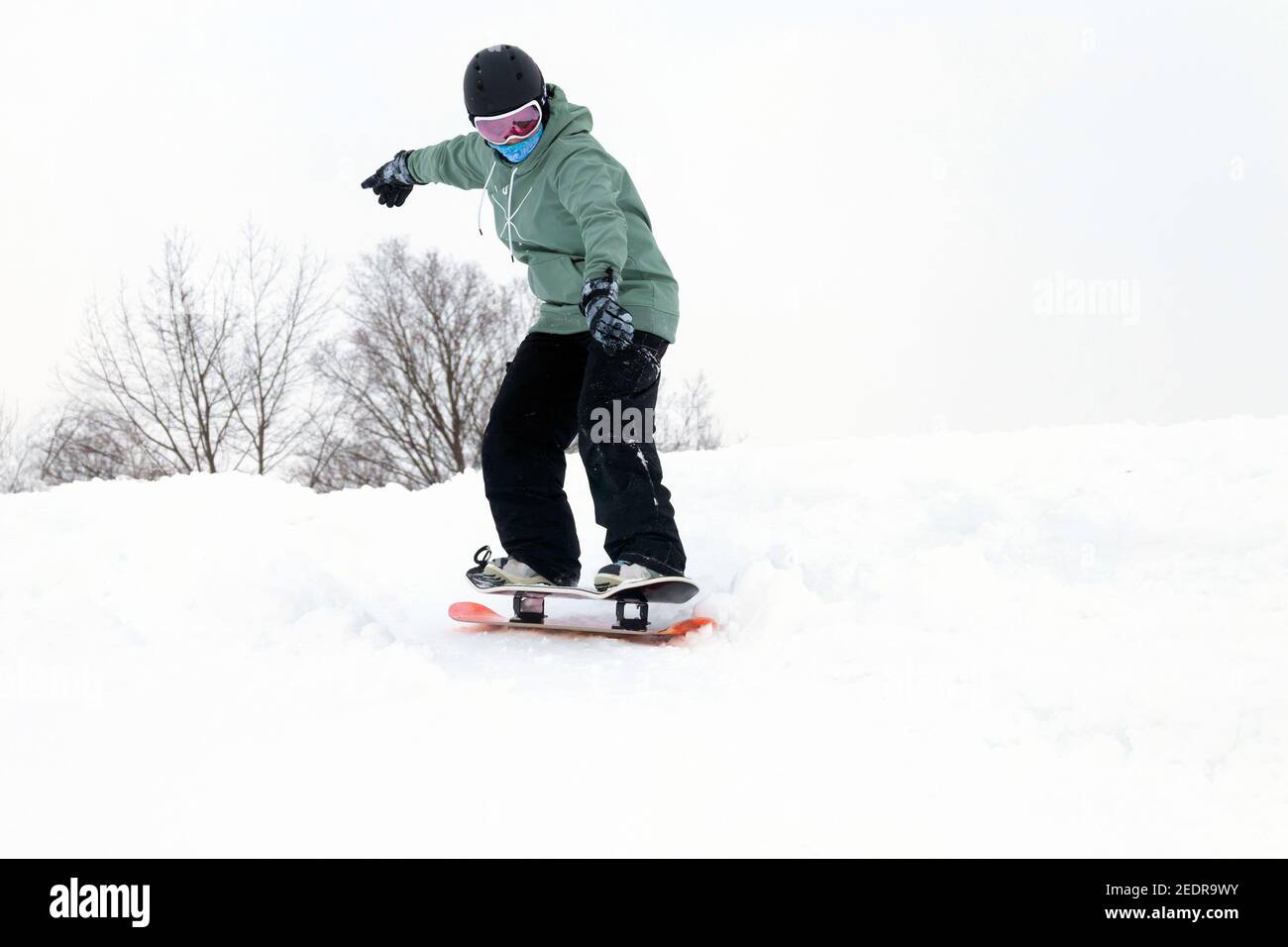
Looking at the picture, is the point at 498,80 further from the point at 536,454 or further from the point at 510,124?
the point at 536,454

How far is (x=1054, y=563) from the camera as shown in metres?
3.60

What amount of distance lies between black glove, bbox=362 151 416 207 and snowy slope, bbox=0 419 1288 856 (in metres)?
1.68

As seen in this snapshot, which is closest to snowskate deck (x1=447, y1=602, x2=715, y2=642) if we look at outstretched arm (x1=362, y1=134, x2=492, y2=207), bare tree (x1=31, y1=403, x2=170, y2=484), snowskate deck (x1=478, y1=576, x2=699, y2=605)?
snowskate deck (x1=478, y1=576, x2=699, y2=605)

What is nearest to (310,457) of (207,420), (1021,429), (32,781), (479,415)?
(207,420)

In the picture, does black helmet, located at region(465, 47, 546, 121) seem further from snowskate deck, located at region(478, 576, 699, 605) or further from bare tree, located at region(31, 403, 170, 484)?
bare tree, located at region(31, 403, 170, 484)

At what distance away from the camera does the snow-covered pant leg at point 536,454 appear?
3.67 meters

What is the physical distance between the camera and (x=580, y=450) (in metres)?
3.55

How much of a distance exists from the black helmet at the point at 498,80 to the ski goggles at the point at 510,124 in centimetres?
2

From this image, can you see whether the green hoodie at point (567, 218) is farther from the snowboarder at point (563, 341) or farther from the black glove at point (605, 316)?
the black glove at point (605, 316)

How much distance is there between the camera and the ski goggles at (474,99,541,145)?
3441 mm

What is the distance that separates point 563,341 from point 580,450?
501mm
